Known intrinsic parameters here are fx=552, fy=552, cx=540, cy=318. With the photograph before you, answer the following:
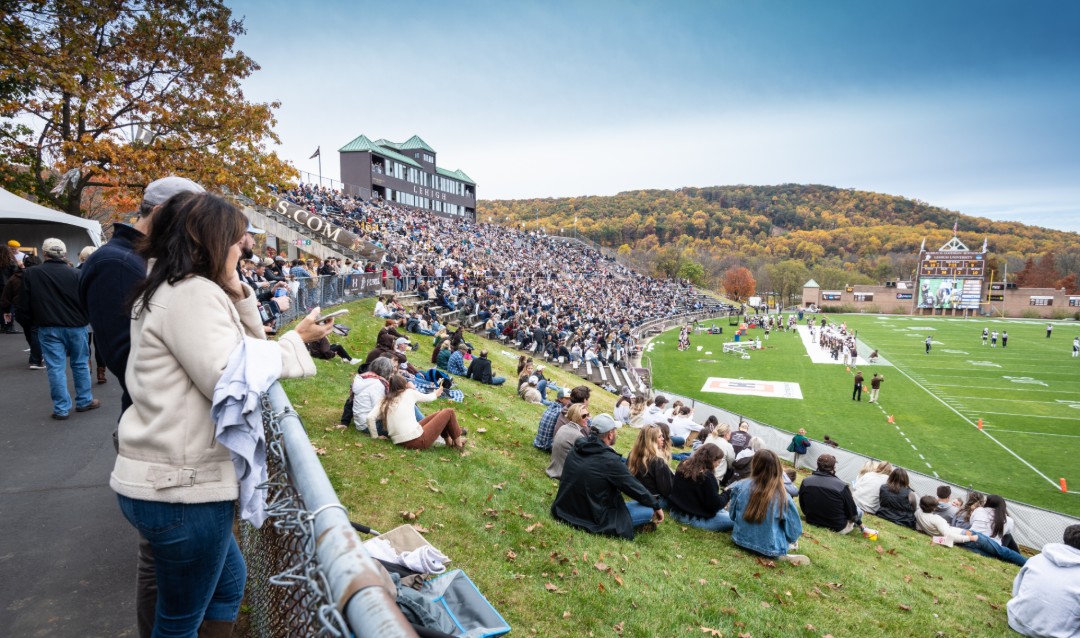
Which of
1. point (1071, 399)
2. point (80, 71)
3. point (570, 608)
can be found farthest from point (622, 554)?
point (1071, 399)

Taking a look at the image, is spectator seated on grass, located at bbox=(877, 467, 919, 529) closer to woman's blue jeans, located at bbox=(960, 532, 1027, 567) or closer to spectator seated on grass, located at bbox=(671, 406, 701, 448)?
woman's blue jeans, located at bbox=(960, 532, 1027, 567)

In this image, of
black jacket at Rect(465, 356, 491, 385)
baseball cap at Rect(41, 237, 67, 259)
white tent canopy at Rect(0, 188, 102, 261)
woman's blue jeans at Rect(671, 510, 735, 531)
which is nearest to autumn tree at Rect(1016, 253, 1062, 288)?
black jacket at Rect(465, 356, 491, 385)

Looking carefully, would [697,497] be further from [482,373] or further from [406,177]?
[406,177]

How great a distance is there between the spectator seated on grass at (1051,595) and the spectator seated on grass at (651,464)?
13.1 feet

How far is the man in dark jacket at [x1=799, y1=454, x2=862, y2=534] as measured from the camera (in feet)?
28.0

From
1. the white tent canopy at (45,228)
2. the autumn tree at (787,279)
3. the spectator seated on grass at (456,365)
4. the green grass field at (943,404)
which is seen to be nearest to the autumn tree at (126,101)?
the white tent canopy at (45,228)

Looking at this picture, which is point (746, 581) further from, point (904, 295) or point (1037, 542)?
point (904, 295)

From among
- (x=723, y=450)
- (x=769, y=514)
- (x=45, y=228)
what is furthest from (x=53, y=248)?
(x=45, y=228)

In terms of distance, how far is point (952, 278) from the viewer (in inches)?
3371

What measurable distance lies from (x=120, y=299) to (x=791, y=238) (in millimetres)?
181168

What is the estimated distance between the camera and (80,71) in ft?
44.5

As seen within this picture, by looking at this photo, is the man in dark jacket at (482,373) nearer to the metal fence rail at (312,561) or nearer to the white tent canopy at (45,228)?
the white tent canopy at (45,228)

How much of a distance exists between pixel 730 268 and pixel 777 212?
3108 inches

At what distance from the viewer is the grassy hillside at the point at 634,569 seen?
509cm
